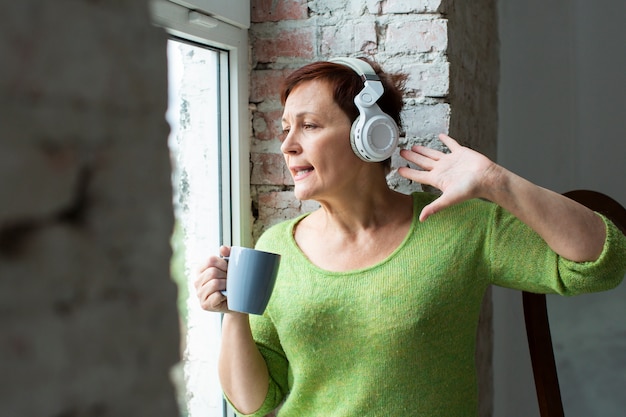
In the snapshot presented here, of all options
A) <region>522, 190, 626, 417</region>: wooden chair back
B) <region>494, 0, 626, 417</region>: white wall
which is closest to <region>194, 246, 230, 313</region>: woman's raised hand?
<region>522, 190, 626, 417</region>: wooden chair back

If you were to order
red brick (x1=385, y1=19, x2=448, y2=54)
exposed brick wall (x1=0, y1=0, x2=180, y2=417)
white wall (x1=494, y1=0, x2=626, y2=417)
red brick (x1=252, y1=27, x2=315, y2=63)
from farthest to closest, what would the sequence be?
white wall (x1=494, y1=0, x2=626, y2=417) → red brick (x1=252, y1=27, x2=315, y2=63) → red brick (x1=385, y1=19, x2=448, y2=54) → exposed brick wall (x1=0, y1=0, x2=180, y2=417)

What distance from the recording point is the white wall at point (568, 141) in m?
2.40

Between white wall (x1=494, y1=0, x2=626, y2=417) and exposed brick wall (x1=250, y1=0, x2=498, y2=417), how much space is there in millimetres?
522

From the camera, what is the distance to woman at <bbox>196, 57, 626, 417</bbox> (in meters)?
1.35

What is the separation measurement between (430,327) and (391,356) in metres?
0.10

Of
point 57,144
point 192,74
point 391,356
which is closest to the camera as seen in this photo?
point 57,144

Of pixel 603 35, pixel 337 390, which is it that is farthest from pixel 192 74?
pixel 603 35

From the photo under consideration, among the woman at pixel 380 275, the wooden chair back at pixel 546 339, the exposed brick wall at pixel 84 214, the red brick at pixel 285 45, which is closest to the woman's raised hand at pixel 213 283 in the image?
the woman at pixel 380 275

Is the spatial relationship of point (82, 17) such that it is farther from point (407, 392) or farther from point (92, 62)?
point (407, 392)

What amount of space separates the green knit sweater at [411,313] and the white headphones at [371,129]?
0.19m

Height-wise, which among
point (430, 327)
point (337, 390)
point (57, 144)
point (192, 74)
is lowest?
point (337, 390)

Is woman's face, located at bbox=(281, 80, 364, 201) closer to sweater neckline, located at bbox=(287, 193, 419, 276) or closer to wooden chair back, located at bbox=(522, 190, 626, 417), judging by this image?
sweater neckline, located at bbox=(287, 193, 419, 276)

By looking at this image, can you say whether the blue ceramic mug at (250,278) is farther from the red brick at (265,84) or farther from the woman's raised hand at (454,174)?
the red brick at (265,84)

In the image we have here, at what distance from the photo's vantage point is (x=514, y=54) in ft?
8.21
